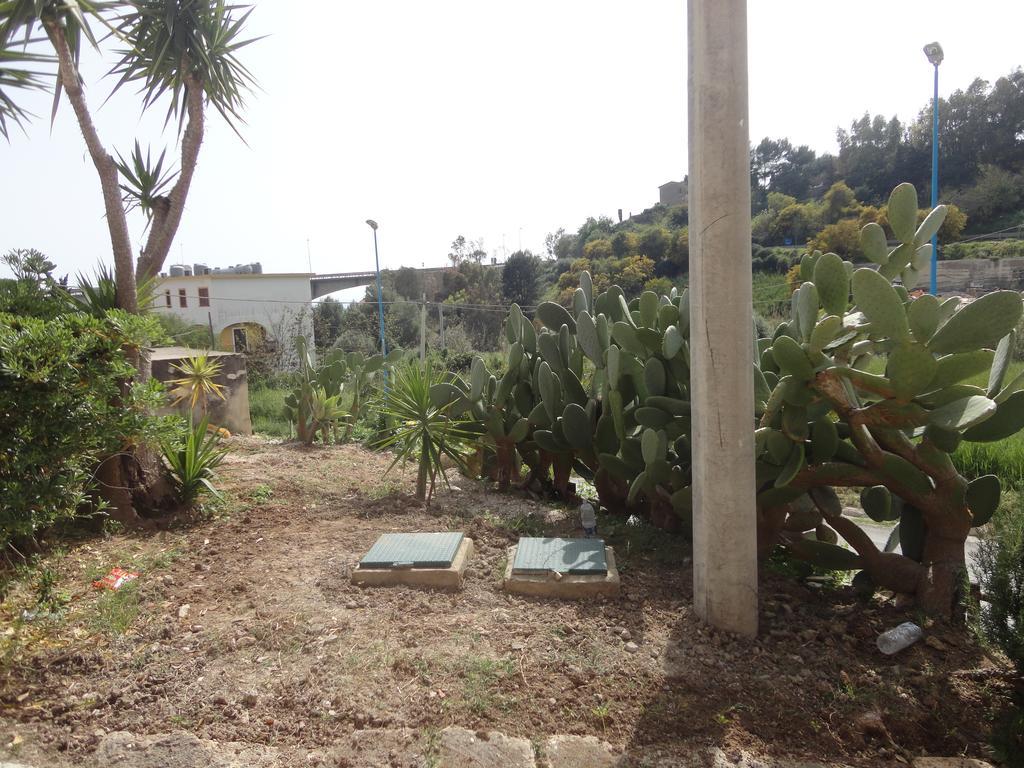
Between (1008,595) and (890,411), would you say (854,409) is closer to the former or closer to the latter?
(890,411)

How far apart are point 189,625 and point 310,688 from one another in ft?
2.90

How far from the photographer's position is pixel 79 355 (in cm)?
371

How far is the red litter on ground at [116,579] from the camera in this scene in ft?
11.6

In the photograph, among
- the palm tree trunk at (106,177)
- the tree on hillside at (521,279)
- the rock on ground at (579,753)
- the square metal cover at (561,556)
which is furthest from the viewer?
the tree on hillside at (521,279)

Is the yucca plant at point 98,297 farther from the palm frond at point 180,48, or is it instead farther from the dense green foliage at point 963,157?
the dense green foliage at point 963,157

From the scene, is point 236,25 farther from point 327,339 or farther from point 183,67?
point 327,339

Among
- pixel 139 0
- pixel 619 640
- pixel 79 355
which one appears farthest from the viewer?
pixel 139 0

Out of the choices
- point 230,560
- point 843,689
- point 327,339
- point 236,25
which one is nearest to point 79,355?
point 230,560

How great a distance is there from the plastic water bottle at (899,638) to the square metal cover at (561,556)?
49.3 inches

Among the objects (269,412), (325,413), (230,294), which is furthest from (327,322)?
(325,413)

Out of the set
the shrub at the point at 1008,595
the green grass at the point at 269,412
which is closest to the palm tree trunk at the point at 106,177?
the green grass at the point at 269,412

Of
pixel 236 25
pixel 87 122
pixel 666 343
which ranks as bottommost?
pixel 666 343

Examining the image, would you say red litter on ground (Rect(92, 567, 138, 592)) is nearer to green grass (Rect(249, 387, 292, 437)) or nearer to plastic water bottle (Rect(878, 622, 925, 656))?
plastic water bottle (Rect(878, 622, 925, 656))

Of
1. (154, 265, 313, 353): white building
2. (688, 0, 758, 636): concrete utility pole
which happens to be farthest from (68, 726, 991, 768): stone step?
(154, 265, 313, 353): white building
